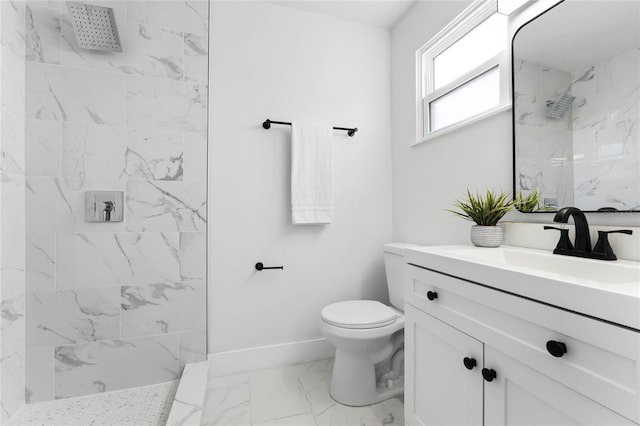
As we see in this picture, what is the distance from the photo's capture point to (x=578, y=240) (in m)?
1.00

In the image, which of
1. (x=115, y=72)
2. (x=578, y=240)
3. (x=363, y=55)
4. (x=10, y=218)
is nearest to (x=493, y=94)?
(x=578, y=240)

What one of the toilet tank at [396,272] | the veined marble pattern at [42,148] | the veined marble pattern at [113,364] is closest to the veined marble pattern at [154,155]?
the veined marble pattern at [42,148]

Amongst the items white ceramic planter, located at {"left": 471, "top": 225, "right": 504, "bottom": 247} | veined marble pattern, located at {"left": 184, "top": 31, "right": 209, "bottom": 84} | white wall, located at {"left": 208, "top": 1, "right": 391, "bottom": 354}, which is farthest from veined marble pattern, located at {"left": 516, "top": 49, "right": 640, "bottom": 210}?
veined marble pattern, located at {"left": 184, "top": 31, "right": 209, "bottom": 84}

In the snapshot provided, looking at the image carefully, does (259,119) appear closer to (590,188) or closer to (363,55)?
(363,55)

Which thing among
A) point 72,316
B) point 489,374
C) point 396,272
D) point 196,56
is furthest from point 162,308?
point 489,374

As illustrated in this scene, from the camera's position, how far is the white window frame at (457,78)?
1.40m

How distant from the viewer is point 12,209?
4.67 ft

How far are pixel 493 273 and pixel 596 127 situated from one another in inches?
27.9

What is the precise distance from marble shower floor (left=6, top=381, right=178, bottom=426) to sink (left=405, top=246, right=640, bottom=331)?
146 cm

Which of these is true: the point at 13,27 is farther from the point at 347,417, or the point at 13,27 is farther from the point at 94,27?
the point at 347,417

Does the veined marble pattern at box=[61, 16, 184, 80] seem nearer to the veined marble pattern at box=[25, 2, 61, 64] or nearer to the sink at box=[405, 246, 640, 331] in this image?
the veined marble pattern at box=[25, 2, 61, 64]

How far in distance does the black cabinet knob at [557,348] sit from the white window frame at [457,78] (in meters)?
1.08

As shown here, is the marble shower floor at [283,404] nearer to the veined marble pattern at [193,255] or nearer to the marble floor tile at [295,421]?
the marble floor tile at [295,421]

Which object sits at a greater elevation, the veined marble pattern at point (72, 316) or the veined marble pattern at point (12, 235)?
the veined marble pattern at point (12, 235)
